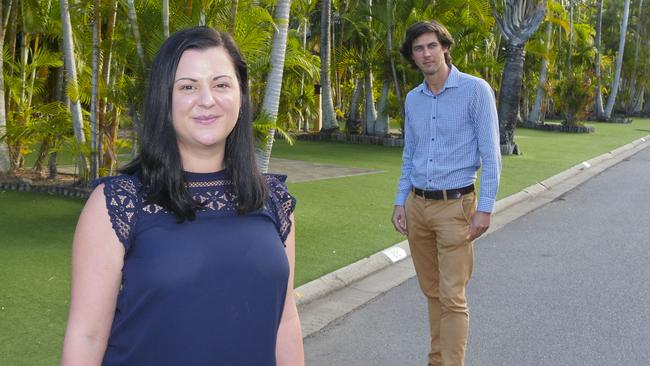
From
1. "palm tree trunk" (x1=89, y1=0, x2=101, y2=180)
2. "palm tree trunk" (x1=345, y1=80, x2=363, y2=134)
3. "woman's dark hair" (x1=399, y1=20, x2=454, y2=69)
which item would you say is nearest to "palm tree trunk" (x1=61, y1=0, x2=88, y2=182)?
"palm tree trunk" (x1=89, y1=0, x2=101, y2=180)

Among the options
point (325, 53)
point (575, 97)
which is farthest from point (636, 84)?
point (325, 53)

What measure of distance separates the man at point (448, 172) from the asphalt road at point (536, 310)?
728 millimetres

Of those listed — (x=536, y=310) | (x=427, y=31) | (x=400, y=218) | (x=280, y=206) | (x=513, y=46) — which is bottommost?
(x=536, y=310)

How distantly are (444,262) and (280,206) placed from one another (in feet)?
7.34

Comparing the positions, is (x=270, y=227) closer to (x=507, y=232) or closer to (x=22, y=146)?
(x=507, y=232)

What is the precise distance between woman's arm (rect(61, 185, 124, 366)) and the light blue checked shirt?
264 cm

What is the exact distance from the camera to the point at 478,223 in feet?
13.3

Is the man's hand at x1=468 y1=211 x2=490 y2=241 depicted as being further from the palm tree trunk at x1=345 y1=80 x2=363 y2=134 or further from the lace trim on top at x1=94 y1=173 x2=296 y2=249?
the palm tree trunk at x1=345 y1=80 x2=363 y2=134

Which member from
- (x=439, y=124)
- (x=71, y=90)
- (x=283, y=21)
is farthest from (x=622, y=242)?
(x=71, y=90)

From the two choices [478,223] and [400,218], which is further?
[400,218]

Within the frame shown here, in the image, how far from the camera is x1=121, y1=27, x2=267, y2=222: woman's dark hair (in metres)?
1.84

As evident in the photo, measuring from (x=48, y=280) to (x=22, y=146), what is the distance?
6094 millimetres

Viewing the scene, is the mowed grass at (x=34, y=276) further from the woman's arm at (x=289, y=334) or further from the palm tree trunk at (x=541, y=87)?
the palm tree trunk at (x=541, y=87)

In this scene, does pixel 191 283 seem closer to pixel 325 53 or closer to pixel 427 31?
pixel 427 31
